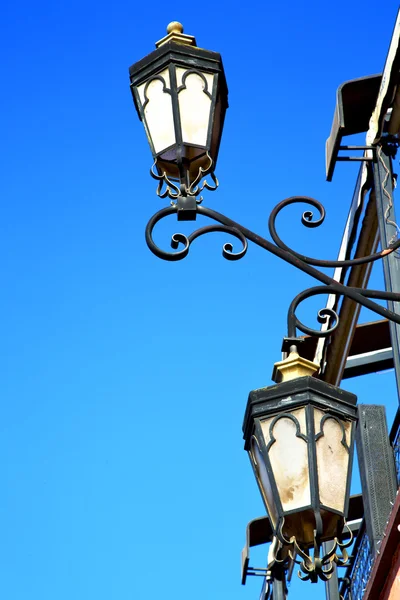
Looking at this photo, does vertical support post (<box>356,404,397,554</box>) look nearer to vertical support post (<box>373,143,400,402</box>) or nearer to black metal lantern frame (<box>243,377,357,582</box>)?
vertical support post (<box>373,143,400,402</box>)

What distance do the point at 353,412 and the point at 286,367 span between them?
0.35 m

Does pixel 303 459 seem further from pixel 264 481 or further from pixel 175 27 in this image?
pixel 175 27

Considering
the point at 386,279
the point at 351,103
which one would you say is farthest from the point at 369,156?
the point at 386,279

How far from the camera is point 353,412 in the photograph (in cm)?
519

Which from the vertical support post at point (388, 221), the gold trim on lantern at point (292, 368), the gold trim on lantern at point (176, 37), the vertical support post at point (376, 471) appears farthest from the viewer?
the vertical support post at point (388, 221)

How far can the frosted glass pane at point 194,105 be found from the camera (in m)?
5.80

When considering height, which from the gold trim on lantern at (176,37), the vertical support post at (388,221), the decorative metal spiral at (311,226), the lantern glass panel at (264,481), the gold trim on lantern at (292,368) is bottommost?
the lantern glass panel at (264,481)

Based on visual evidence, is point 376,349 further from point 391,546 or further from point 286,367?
point 286,367

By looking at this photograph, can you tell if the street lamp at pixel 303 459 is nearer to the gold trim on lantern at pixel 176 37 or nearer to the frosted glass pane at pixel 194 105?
the frosted glass pane at pixel 194 105

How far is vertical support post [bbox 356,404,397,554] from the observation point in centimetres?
889

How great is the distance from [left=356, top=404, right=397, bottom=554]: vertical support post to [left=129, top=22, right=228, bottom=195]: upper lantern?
3.81m

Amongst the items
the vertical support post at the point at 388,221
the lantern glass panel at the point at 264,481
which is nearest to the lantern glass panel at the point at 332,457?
the lantern glass panel at the point at 264,481

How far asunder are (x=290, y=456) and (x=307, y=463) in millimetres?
85

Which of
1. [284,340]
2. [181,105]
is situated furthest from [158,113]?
[284,340]
